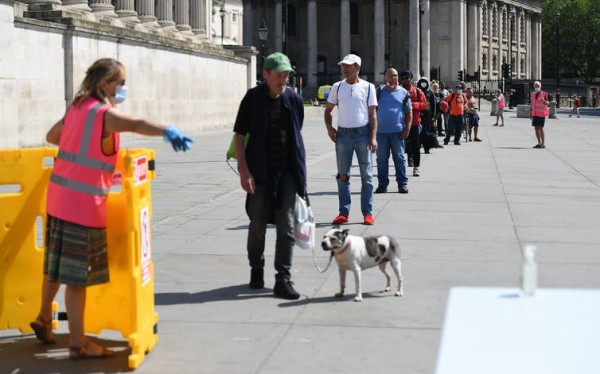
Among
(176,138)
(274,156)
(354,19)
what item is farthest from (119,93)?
(354,19)

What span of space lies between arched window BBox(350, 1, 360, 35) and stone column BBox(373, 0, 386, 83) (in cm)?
665

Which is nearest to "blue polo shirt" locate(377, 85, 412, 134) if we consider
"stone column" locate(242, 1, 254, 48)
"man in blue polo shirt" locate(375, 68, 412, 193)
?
"man in blue polo shirt" locate(375, 68, 412, 193)

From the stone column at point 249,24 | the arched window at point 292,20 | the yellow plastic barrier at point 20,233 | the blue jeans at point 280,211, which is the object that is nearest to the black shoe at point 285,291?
the blue jeans at point 280,211

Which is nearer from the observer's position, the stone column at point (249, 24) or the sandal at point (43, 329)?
the sandal at point (43, 329)

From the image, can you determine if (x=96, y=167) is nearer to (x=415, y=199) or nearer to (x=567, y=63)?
(x=415, y=199)

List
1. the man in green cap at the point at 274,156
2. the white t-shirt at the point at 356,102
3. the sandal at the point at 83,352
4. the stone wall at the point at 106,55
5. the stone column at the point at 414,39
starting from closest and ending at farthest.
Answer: the sandal at the point at 83,352 < the man in green cap at the point at 274,156 < the white t-shirt at the point at 356,102 < the stone wall at the point at 106,55 < the stone column at the point at 414,39

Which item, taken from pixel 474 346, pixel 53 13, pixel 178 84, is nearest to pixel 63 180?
pixel 474 346

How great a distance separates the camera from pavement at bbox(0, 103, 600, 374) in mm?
6766

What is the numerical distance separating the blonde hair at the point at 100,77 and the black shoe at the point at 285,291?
8.10 feet

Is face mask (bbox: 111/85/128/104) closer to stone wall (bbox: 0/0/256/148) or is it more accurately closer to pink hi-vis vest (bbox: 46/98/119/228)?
pink hi-vis vest (bbox: 46/98/119/228)

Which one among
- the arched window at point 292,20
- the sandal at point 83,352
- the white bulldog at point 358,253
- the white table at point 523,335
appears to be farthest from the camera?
the arched window at point 292,20

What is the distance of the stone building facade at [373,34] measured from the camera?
391ft

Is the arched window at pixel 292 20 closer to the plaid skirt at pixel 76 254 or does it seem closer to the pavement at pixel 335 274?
the pavement at pixel 335 274

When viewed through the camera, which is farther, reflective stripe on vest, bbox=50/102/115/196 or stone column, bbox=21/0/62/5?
stone column, bbox=21/0/62/5
